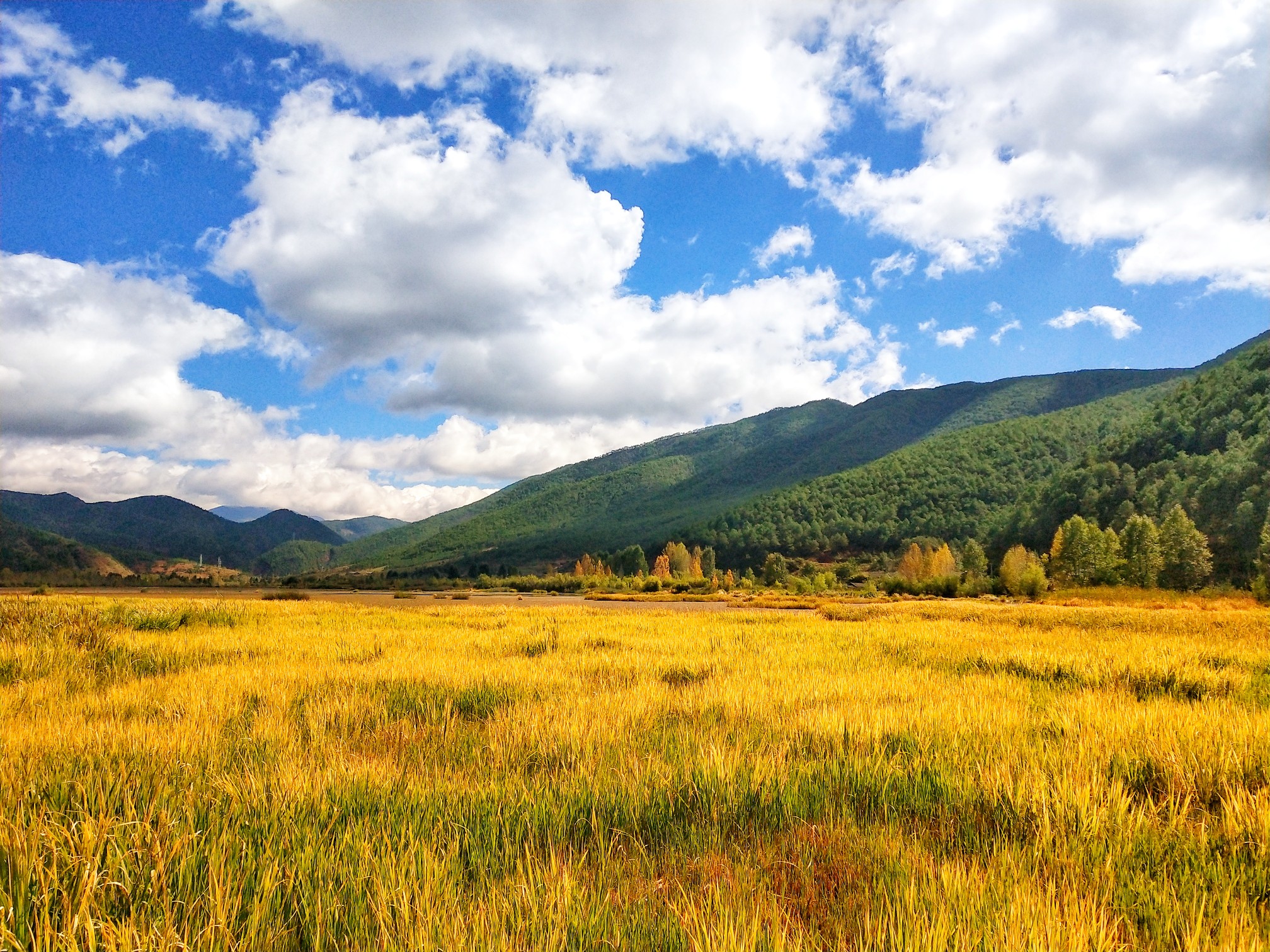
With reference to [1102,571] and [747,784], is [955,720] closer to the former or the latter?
[747,784]

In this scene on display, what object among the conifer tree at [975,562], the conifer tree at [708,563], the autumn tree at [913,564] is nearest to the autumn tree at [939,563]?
the autumn tree at [913,564]

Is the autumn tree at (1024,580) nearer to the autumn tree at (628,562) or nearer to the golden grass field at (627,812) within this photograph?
the golden grass field at (627,812)

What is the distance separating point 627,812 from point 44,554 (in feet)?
755

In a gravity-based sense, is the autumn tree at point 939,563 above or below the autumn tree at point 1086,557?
below

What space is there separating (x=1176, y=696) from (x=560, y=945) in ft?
28.0

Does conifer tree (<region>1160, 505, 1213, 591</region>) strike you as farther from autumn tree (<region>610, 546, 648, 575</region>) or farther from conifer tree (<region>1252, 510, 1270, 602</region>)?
autumn tree (<region>610, 546, 648, 575</region>)

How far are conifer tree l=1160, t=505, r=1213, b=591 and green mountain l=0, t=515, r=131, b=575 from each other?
199595 millimetres

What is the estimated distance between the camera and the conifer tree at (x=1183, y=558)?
74.7 metres

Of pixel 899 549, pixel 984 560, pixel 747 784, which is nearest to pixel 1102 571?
pixel 984 560

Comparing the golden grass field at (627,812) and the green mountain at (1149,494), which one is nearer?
the golden grass field at (627,812)

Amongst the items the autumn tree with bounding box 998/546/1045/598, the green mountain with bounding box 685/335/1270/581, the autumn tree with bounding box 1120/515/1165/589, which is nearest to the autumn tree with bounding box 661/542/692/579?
the green mountain with bounding box 685/335/1270/581

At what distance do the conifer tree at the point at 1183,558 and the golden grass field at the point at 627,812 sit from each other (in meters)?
92.5


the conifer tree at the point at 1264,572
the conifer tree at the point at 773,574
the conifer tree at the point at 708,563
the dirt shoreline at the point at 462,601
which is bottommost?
the conifer tree at the point at 708,563

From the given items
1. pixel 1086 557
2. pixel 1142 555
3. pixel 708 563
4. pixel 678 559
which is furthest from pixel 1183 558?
pixel 708 563
